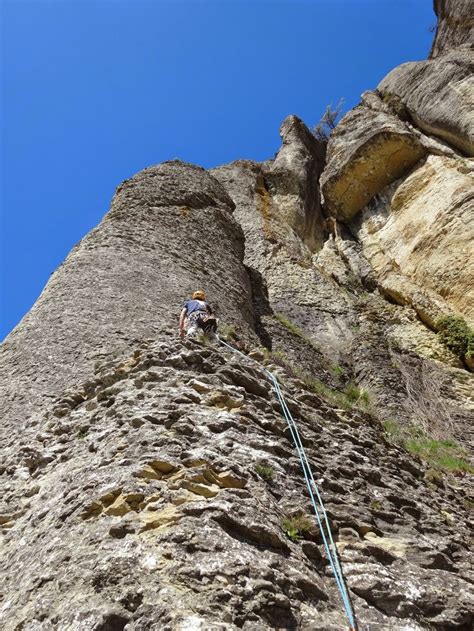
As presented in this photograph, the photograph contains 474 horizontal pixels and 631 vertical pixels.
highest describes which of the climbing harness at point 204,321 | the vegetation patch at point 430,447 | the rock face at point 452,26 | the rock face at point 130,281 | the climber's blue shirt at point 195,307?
the rock face at point 452,26

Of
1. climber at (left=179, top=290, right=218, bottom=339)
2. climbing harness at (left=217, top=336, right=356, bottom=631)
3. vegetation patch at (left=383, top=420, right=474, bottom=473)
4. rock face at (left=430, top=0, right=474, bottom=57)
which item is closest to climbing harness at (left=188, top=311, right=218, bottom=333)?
climber at (left=179, top=290, right=218, bottom=339)

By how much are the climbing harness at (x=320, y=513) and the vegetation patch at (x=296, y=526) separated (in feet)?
0.29

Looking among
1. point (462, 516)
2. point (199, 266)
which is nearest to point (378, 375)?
point (199, 266)

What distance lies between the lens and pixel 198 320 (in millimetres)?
6996

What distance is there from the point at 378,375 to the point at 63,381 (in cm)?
785

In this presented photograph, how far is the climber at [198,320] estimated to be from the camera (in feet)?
22.4

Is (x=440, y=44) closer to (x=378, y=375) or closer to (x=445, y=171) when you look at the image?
(x=445, y=171)

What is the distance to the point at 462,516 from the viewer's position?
17.6ft

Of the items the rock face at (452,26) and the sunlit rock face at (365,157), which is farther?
the rock face at (452,26)

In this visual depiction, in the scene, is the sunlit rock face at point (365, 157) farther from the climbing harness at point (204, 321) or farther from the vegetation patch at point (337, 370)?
the climbing harness at point (204, 321)

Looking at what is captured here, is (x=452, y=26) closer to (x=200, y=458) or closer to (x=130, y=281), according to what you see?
(x=130, y=281)

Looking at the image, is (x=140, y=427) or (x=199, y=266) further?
(x=199, y=266)

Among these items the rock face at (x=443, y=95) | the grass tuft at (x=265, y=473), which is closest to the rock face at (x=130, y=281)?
the grass tuft at (x=265, y=473)

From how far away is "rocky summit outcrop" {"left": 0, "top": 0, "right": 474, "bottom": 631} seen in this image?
127 inches
